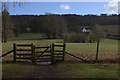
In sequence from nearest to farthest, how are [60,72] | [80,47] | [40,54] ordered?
[60,72], [40,54], [80,47]

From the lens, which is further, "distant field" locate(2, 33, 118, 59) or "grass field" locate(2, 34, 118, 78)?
"distant field" locate(2, 33, 118, 59)

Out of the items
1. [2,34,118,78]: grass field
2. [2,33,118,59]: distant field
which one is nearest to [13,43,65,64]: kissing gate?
[2,34,118,78]: grass field

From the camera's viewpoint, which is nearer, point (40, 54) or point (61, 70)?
point (61, 70)

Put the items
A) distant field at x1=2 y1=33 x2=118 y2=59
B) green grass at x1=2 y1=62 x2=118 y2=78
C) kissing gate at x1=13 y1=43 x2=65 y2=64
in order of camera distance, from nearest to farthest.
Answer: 1. green grass at x1=2 y1=62 x2=118 y2=78
2. kissing gate at x1=13 y1=43 x2=65 y2=64
3. distant field at x1=2 y1=33 x2=118 y2=59

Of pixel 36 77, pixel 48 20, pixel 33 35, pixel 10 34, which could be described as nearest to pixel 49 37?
pixel 48 20

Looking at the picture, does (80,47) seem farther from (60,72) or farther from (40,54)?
(60,72)

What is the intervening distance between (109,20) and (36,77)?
18320 millimetres

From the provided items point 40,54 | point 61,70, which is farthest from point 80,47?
point 61,70

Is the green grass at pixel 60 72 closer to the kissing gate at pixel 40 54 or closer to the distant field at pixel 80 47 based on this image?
the kissing gate at pixel 40 54

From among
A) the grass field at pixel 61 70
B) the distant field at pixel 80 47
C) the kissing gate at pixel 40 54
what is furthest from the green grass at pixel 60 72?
the distant field at pixel 80 47

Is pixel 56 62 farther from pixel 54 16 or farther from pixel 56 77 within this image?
pixel 54 16

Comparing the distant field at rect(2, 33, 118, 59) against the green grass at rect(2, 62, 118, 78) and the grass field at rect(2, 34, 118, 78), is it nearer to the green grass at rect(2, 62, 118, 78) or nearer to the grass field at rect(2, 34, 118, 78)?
the grass field at rect(2, 34, 118, 78)

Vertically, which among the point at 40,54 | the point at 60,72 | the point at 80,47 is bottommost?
the point at 60,72

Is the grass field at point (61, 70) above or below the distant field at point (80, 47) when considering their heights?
below
